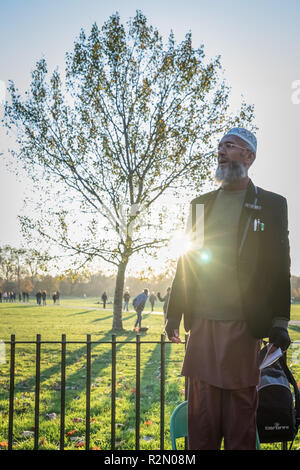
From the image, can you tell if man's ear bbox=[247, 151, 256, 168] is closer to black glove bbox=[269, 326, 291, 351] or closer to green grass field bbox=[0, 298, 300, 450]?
black glove bbox=[269, 326, 291, 351]

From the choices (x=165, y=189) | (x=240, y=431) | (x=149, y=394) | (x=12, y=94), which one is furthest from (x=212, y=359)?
(x=12, y=94)

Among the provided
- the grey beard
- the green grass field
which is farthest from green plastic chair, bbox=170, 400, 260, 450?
the grey beard

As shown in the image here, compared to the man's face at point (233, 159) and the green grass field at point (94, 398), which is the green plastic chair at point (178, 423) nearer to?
the green grass field at point (94, 398)

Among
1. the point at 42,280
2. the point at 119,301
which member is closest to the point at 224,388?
the point at 119,301

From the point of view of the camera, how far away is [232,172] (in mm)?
2773

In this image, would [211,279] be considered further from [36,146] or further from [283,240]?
[36,146]

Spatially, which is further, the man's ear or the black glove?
the man's ear

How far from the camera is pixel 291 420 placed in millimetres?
2803

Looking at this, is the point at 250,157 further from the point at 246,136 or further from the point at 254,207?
the point at 254,207

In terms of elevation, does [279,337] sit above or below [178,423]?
above

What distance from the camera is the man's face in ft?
9.10

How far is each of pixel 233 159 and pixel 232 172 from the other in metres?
0.09

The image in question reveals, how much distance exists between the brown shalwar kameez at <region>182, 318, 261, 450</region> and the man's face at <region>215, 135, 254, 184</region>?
1021mm

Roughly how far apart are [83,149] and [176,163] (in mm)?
4216
